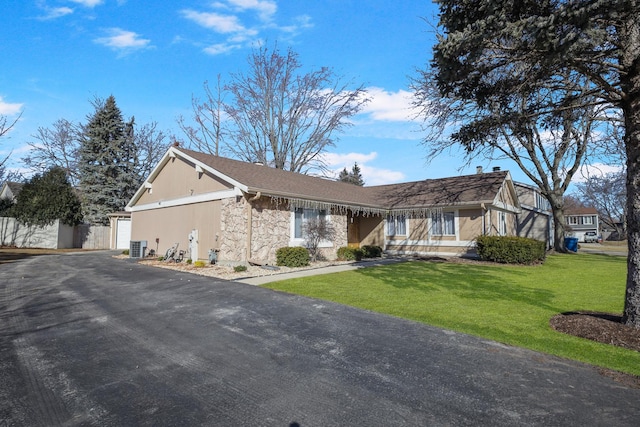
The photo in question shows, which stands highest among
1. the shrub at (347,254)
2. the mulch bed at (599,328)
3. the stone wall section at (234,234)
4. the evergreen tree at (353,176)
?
the evergreen tree at (353,176)

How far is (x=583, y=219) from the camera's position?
62.1 metres

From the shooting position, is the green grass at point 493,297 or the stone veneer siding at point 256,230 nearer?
the green grass at point 493,297

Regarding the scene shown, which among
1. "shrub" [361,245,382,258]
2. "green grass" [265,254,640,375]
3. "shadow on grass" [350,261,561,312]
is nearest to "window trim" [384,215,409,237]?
"shrub" [361,245,382,258]

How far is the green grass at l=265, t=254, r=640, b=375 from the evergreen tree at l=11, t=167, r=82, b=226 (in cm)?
2337

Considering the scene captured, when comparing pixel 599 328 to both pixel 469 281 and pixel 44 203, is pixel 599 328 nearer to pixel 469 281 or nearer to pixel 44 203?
pixel 469 281

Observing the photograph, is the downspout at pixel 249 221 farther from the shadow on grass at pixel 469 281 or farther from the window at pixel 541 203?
the window at pixel 541 203

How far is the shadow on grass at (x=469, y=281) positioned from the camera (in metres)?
8.26

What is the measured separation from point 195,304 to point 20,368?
133 inches

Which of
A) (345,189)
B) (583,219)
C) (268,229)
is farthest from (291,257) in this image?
(583,219)

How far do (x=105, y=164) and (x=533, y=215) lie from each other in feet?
117

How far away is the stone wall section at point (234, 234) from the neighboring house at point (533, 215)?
62.3 ft

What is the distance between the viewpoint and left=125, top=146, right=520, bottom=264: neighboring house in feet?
44.1

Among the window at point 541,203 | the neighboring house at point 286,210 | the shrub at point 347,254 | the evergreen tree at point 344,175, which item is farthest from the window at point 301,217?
the evergreen tree at point 344,175

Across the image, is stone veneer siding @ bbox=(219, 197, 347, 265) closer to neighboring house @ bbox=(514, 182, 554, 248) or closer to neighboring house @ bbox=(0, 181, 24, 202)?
neighboring house @ bbox=(514, 182, 554, 248)
